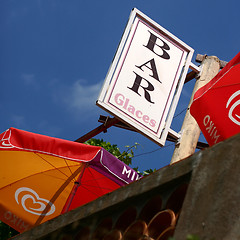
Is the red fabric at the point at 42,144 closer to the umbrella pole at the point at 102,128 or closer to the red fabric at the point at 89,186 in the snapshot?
the red fabric at the point at 89,186

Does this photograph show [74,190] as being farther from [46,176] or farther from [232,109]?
[232,109]

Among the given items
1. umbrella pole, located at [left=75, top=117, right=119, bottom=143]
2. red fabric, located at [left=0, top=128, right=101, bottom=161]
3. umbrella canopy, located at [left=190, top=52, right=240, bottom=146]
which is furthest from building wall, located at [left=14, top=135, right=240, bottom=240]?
umbrella pole, located at [left=75, top=117, right=119, bottom=143]

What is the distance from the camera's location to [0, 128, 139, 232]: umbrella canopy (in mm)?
8023

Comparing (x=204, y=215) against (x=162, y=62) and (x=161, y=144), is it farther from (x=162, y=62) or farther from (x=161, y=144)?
(x=162, y=62)

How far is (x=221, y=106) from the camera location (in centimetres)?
551

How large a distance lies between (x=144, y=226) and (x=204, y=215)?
586mm

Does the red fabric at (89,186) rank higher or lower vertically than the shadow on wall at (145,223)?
higher

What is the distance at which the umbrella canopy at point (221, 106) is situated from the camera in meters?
5.36

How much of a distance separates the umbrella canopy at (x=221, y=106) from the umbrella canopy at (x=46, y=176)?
2.83m

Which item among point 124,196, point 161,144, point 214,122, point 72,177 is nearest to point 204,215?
point 124,196

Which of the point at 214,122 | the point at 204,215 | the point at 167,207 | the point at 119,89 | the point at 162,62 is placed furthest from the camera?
the point at 162,62

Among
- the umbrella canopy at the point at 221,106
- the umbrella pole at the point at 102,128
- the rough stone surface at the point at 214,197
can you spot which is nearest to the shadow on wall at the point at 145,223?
the rough stone surface at the point at 214,197

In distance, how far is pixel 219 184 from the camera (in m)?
2.49

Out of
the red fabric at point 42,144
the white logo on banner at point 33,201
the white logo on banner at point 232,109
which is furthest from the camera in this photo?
the white logo on banner at point 33,201
